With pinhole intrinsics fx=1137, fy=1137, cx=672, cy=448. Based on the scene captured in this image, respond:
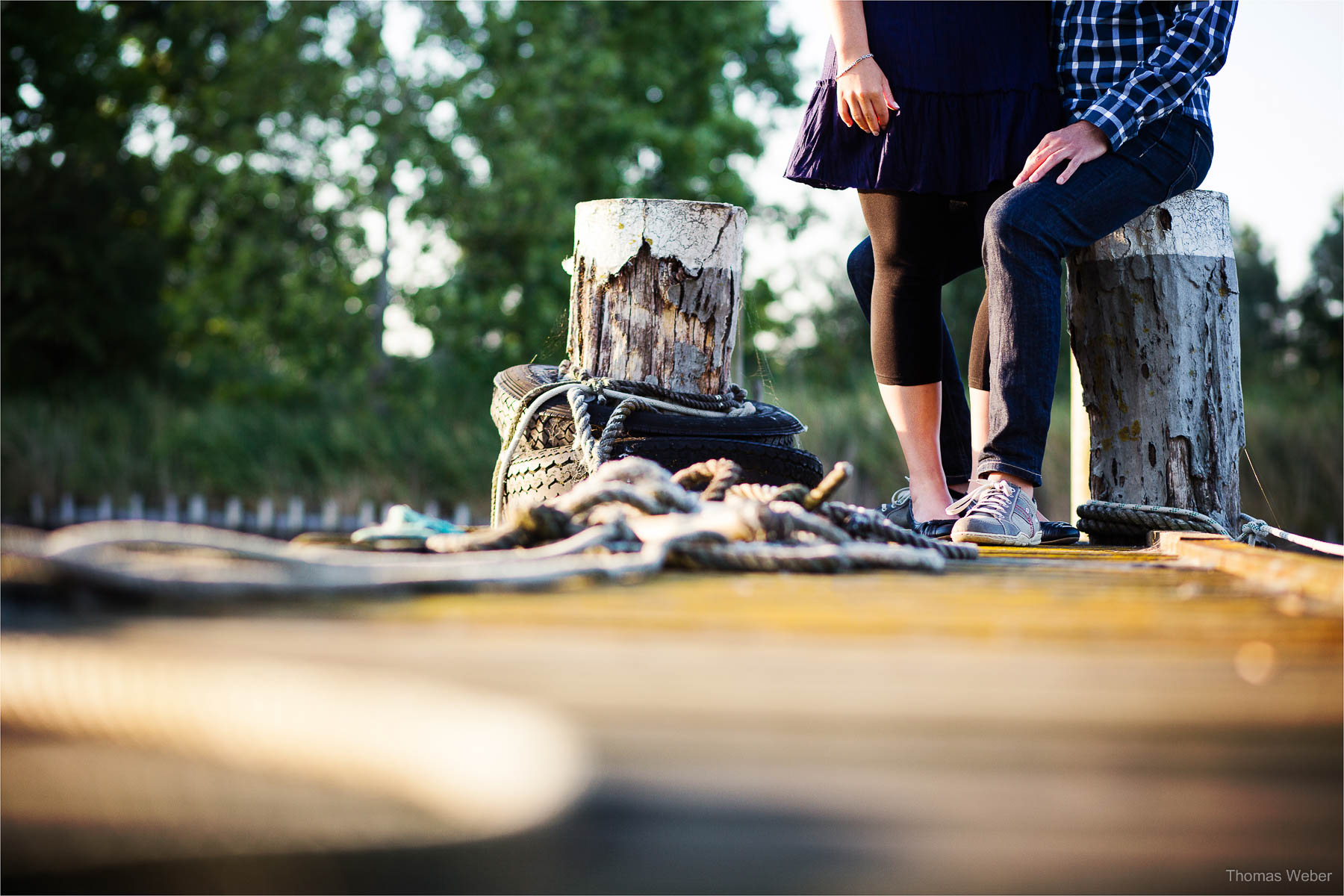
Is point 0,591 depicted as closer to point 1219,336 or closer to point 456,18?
point 1219,336

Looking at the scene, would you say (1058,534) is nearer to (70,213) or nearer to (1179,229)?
(1179,229)

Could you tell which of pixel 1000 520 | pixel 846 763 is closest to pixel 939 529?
pixel 1000 520

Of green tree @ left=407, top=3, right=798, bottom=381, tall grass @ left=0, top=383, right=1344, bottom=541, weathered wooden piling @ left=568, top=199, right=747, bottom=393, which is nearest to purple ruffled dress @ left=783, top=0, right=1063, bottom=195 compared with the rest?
weathered wooden piling @ left=568, top=199, right=747, bottom=393

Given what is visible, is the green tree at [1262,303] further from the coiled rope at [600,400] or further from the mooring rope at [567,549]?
the mooring rope at [567,549]

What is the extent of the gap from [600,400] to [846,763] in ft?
5.62

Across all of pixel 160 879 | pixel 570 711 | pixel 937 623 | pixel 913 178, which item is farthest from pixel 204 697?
pixel 913 178

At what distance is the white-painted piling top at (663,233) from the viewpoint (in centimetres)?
252

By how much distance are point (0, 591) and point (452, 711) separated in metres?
0.49

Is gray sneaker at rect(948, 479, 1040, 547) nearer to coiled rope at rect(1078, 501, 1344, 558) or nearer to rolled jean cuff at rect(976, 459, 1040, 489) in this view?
rolled jean cuff at rect(976, 459, 1040, 489)

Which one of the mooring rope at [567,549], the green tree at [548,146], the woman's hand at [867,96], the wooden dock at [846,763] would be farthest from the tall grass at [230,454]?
the wooden dock at [846,763]

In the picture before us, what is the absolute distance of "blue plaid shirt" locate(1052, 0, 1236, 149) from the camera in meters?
2.19

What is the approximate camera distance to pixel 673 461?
2.31 m

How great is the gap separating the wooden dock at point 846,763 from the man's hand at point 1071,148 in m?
1.53

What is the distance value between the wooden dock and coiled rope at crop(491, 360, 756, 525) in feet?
4.49
